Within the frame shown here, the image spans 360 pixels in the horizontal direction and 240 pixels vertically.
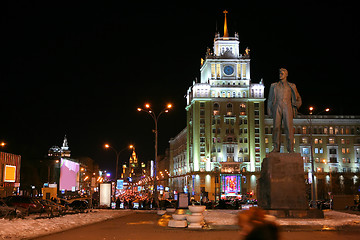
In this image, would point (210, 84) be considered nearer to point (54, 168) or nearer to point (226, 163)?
point (226, 163)

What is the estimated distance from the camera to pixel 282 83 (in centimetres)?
2120

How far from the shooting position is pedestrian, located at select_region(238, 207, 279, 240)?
5.51m

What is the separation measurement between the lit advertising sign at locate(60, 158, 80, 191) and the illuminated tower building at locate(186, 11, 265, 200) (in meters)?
31.4

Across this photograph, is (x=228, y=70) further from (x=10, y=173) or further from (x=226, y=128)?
(x=10, y=173)

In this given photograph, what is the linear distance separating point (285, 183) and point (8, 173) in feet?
156

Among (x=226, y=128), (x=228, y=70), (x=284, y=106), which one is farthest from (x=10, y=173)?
(x=228, y=70)

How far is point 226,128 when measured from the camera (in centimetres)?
11219

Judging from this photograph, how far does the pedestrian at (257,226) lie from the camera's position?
5514 mm

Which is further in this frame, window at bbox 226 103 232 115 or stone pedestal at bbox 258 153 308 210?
window at bbox 226 103 232 115

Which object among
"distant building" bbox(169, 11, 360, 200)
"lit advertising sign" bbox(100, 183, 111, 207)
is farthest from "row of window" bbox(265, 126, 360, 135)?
"lit advertising sign" bbox(100, 183, 111, 207)

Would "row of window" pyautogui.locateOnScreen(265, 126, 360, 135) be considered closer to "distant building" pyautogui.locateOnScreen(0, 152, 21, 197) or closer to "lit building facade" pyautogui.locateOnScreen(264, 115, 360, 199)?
"lit building facade" pyautogui.locateOnScreen(264, 115, 360, 199)

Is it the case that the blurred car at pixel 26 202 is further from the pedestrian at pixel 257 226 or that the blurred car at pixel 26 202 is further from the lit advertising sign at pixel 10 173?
the pedestrian at pixel 257 226

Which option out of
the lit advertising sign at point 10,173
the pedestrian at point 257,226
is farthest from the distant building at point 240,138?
the pedestrian at point 257,226

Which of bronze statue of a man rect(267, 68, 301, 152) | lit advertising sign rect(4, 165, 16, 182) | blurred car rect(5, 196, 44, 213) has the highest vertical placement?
bronze statue of a man rect(267, 68, 301, 152)
